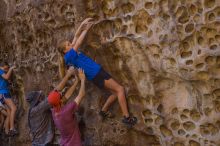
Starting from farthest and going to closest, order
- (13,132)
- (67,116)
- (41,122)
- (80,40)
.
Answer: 1. (13,132)
2. (41,122)
3. (80,40)
4. (67,116)

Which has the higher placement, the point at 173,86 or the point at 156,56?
the point at 156,56

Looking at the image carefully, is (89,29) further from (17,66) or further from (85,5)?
(17,66)

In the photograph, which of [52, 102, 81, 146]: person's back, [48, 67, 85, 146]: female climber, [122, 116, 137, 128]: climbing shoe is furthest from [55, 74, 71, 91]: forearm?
[122, 116, 137, 128]: climbing shoe

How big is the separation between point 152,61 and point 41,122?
60.3 inches

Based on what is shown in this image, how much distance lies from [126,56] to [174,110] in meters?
0.77

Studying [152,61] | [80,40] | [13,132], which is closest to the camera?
[152,61]

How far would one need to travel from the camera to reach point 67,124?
4781 millimetres

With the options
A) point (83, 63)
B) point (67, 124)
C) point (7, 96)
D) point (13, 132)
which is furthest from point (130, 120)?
point (7, 96)

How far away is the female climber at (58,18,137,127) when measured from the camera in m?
4.83

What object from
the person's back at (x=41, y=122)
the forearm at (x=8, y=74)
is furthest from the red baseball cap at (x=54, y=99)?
the forearm at (x=8, y=74)

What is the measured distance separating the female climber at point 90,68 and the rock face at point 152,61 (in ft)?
0.33

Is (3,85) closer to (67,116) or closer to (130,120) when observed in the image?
(67,116)

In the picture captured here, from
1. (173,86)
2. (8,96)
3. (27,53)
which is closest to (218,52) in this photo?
(173,86)

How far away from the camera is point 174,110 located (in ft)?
15.2
